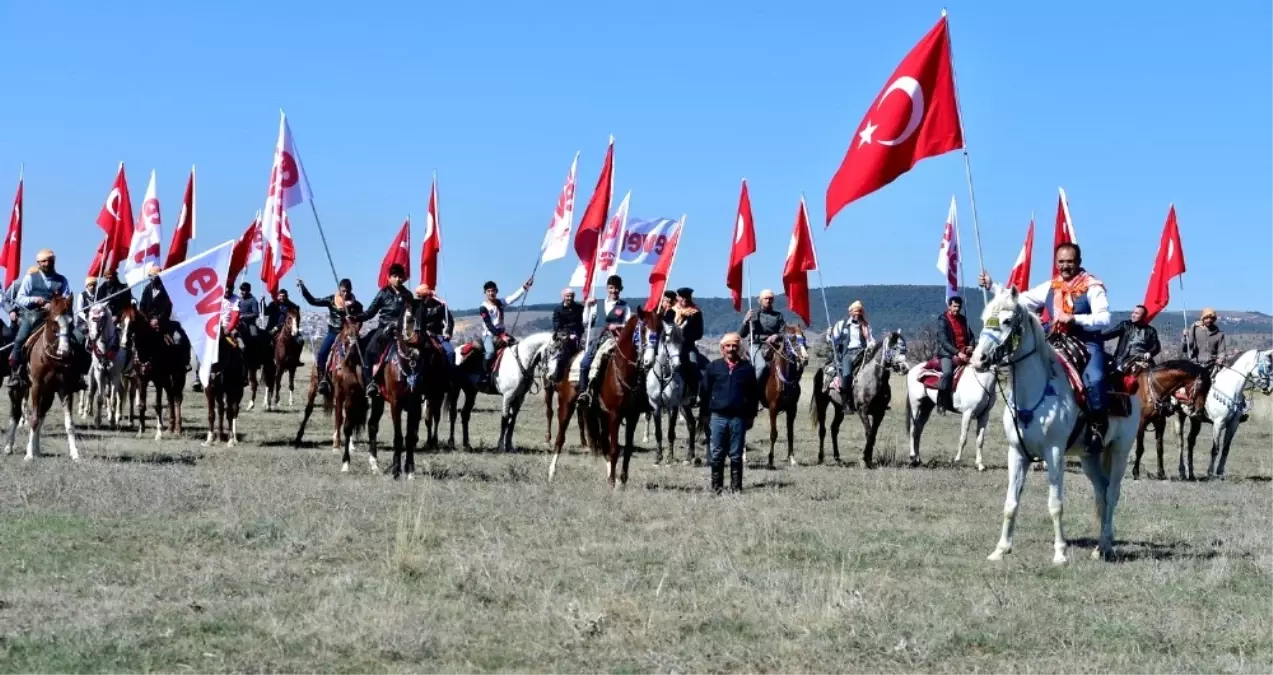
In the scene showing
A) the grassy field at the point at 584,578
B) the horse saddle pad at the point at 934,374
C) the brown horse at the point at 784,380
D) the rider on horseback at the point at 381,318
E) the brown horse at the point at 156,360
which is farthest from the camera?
the brown horse at the point at 784,380

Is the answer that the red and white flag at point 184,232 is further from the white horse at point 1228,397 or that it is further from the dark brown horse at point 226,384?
the white horse at point 1228,397

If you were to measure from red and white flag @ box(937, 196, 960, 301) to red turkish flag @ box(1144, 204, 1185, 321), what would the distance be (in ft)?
12.3

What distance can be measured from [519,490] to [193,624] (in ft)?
26.1

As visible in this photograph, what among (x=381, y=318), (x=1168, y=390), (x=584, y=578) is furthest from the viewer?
(x=1168, y=390)

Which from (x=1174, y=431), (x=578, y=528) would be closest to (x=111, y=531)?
(x=578, y=528)

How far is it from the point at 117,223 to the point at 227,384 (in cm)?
335

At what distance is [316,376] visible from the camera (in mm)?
25906

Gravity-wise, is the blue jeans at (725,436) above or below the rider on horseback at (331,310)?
below

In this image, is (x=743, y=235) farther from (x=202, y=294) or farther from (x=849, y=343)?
(x=202, y=294)

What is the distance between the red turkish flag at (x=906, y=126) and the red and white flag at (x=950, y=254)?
1195 cm

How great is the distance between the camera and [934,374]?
24.3 m

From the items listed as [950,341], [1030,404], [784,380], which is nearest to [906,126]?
[1030,404]

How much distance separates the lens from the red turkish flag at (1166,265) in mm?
27016

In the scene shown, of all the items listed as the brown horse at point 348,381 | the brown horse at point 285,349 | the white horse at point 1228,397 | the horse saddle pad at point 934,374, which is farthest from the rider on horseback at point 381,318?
the white horse at point 1228,397
